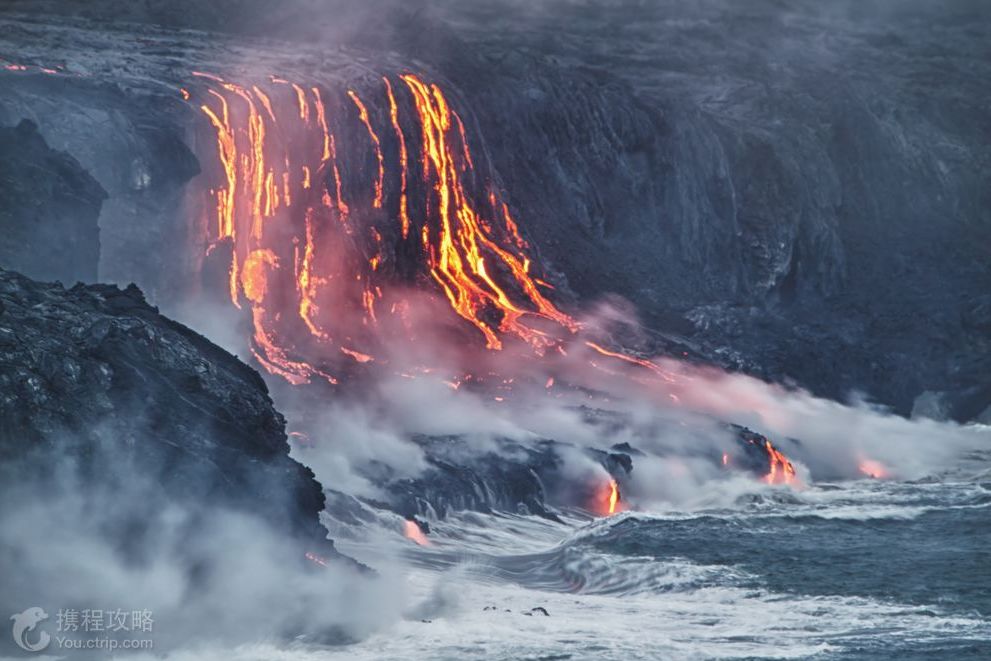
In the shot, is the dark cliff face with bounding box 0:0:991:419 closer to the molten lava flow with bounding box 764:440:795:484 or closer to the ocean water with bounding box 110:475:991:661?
the molten lava flow with bounding box 764:440:795:484

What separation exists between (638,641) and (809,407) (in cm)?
4312

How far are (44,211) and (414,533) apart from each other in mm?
13922

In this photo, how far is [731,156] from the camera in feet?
278

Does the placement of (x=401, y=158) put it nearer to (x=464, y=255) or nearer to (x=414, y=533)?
(x=464, y=255)

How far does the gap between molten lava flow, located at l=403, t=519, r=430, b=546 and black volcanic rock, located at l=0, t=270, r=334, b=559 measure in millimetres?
12282

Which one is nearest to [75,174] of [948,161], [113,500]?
[113,500]

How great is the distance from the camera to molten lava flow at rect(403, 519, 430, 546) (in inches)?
1756

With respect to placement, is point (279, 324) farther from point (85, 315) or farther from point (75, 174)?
point (85, 315)

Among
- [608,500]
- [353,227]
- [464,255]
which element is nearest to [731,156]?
[464,255]

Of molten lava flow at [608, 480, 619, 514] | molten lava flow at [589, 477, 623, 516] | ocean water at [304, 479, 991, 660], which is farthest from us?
molten lava flow at [608, 480, 619, 514]

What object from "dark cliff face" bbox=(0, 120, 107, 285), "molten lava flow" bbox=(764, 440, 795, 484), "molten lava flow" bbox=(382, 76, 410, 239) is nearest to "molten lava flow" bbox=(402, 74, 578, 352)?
"molten lava flow" bbox=(382, 76, 410, 239)

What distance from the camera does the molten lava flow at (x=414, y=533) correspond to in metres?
44.6

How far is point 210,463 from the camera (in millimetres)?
29438

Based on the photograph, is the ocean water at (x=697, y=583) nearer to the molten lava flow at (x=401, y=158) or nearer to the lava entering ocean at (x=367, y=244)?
the lava entering ocean at (x=367, y=244)
